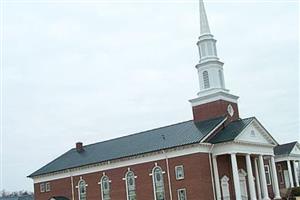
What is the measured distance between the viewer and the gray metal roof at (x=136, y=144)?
46.5 m

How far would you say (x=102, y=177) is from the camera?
51.9 metres

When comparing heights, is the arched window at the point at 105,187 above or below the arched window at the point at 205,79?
below

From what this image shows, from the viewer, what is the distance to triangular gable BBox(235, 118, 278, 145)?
4548 cm

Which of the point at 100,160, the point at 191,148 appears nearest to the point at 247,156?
the point at 191,148

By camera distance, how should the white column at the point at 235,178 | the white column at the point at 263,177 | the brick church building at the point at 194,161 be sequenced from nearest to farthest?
the white column at the point at 235,178, the brick church building at the point at 194,161, the white column at the point at 263,177

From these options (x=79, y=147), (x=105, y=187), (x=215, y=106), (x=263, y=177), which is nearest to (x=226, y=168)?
(x=263, y=177)

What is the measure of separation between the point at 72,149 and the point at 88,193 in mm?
10883

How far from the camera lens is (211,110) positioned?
49406 millimetres

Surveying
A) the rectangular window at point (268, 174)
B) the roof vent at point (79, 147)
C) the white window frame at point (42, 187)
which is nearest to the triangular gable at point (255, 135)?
the rectangular window at point (268, 174)

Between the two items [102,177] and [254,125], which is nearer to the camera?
[254,125]

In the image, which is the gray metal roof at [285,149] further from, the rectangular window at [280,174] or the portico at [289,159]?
the rectangular window at [280,174]

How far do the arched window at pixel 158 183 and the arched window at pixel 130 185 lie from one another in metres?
2.68

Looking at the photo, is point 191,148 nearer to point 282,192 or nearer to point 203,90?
point 203,90

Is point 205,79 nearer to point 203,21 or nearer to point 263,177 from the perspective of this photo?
point 203,21
